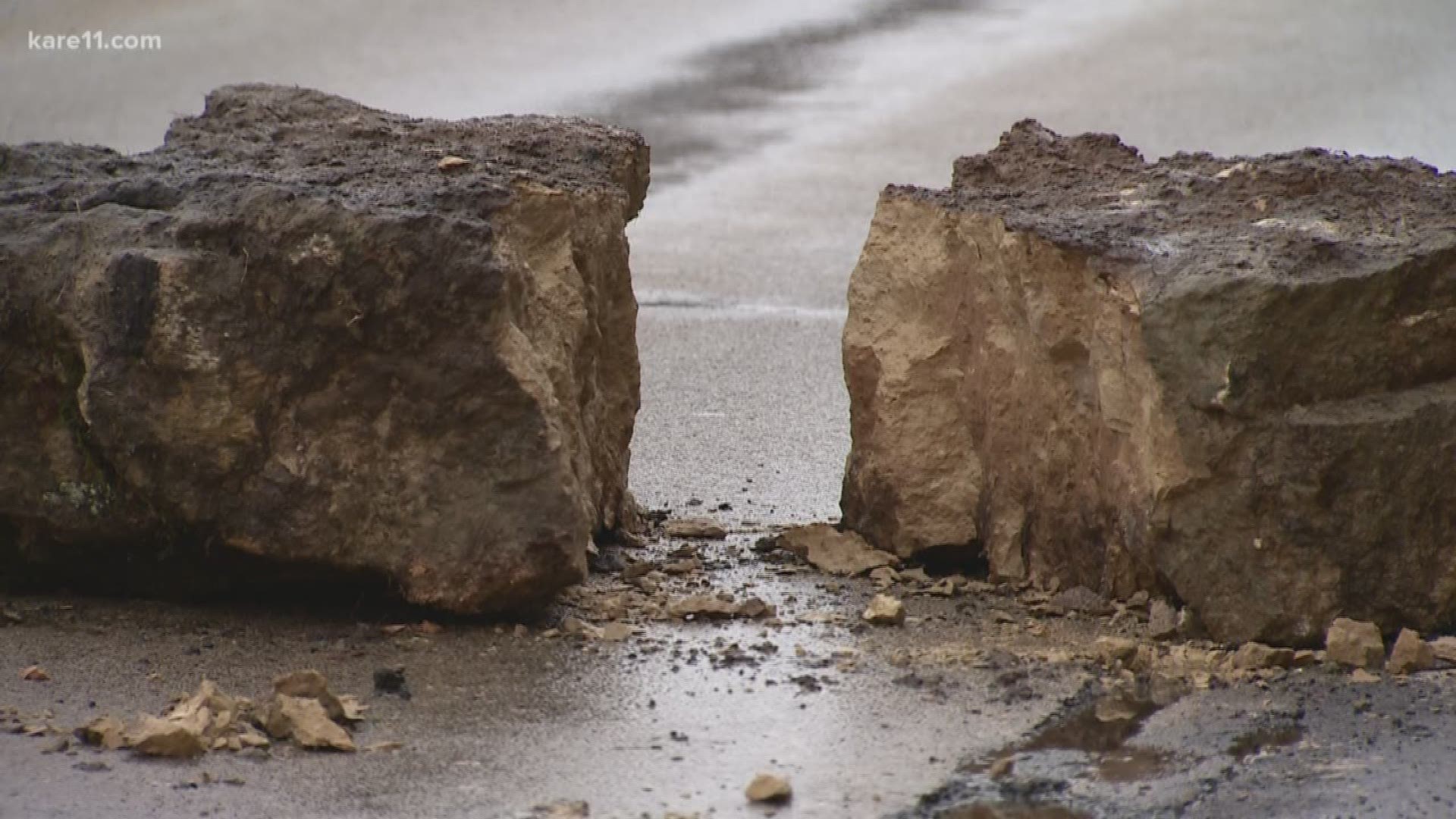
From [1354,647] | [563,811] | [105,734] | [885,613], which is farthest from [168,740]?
[1354,647]

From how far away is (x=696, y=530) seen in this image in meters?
4.43

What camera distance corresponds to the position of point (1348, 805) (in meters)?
2.74

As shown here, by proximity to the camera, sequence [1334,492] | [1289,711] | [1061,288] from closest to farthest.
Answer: [1289,711]
[1334,492]
[1061,288]

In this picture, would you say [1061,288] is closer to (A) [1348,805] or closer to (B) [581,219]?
(B) [581,219]

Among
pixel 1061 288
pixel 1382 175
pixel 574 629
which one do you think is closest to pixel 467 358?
pixel 574 629

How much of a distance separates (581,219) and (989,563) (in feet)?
3.42

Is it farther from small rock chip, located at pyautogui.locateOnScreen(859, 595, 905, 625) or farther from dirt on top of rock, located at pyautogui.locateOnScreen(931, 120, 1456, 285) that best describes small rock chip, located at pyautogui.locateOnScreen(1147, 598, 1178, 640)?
dirt on top of rock, located at pyautogui.locateOnScreen(931, 120, 1456, 285)

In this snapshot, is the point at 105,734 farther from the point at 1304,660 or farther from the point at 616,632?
the point at 1304,660

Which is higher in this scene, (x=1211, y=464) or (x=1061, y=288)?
(x=1061, y=288)

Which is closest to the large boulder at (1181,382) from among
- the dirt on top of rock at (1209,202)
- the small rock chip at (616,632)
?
the dirt on top of rock at (1209,202)

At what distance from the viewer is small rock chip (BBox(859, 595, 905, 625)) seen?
144 inches

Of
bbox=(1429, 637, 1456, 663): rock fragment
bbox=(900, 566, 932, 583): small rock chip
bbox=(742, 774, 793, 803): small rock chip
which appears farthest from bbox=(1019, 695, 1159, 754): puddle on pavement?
bbox=(900, 566, 932, 583): small rock chip

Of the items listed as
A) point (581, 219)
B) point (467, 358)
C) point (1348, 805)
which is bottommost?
point (1348, 805)

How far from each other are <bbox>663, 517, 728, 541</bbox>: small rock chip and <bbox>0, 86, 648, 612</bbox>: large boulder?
79cm
